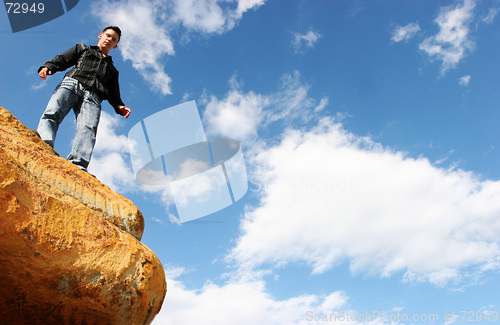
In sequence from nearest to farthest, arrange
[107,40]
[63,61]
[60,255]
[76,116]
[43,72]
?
[60,255]
[43,72]
[76,116]
[63,61]
[107,40]

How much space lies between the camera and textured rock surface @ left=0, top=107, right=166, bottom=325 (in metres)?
2.72

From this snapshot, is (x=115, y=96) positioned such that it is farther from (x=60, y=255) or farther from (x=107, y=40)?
(x=60, y=255)

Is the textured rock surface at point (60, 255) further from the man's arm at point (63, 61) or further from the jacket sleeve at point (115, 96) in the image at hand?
the jacket sleeve at point (115, 96)

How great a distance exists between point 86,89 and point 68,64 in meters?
0.57

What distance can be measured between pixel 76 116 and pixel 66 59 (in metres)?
0.94

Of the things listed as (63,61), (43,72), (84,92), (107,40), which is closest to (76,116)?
(84,92)

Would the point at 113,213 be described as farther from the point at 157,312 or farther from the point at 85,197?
the point at 157,312

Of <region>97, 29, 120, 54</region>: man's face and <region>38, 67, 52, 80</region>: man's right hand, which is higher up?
<region>97, 29, 120, 54</region>: man's face

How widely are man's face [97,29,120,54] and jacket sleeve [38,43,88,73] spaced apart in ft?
0.88

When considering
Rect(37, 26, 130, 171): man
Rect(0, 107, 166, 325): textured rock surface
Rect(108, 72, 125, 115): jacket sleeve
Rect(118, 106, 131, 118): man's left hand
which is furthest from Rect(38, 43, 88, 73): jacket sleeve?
Rect(0, 107, 166, 325): textured rock surface

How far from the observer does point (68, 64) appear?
17.7 feet

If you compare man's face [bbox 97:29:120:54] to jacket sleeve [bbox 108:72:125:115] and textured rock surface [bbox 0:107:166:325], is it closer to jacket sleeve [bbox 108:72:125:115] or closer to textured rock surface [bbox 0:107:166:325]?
jacket sleeve [bbox 108:72:125:115]

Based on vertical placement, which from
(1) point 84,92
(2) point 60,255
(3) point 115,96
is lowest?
(2) point 60,255

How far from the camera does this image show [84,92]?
518 cm
